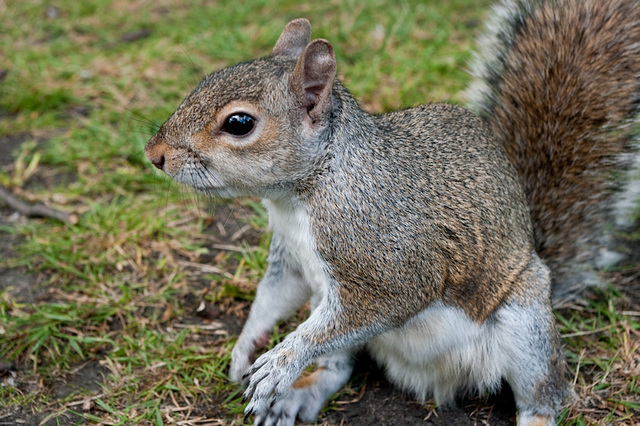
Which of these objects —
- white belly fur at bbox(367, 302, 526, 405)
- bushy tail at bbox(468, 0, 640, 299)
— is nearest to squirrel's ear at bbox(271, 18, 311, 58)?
bushy tail at bbox(468, 0, 640, 299)

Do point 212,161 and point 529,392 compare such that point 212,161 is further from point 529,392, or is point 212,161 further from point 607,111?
point 607,111

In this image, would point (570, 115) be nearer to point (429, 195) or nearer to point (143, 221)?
point (429, 195)

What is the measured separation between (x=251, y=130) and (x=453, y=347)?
852 mm

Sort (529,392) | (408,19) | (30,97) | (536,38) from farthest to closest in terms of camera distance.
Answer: (408,19)
(30,97)
(536,38)
(529,392)

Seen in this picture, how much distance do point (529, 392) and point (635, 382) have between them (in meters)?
0.41

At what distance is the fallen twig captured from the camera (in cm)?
296

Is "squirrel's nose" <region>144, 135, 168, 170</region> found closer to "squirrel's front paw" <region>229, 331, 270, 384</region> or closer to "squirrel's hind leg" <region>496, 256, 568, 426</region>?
"squirrel's front paw" <region>229, 331, 270, 384</region>

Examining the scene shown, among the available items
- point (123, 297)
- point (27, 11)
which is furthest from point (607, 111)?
point (27, 11)

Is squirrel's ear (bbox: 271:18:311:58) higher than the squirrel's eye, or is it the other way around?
squirrel's ear (bbox: 271:18:311:58)

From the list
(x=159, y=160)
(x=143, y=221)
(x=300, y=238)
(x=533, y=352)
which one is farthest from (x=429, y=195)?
(x=143, y=221)

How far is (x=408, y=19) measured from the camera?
14.2 feet

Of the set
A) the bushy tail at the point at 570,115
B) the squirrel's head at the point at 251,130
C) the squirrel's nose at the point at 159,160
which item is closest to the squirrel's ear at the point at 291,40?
the squirrel's head at the point at 251,130

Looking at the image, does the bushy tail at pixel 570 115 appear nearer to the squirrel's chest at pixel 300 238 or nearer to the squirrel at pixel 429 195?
the squirrel at pixel 429 195

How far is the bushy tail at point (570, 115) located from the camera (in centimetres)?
229
